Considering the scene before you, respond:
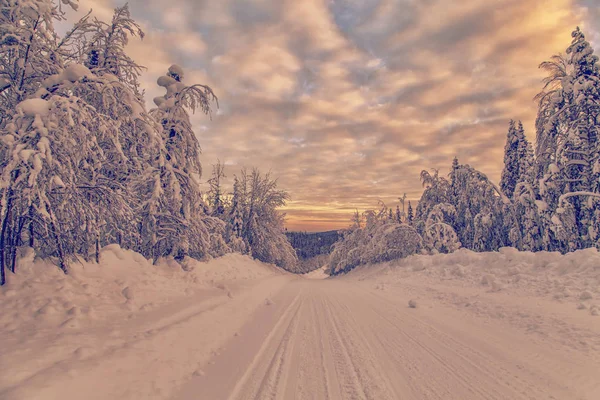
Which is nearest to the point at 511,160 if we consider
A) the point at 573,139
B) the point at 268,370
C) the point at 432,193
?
the point at 432,193

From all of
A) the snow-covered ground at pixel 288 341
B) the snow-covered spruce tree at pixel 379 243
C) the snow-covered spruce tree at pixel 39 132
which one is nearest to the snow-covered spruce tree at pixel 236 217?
the snow-covered spruce tree at pixel 379 243

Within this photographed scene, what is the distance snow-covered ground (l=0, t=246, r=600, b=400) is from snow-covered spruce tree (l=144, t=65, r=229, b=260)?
3217 mm

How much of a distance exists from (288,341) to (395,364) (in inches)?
80.2

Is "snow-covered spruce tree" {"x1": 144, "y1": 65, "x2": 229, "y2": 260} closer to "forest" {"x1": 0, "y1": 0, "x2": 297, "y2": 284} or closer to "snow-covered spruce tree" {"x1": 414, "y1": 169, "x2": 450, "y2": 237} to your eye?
"forest" {"x1": 0, "y1": 0, "x2": 297, "y2": 284}

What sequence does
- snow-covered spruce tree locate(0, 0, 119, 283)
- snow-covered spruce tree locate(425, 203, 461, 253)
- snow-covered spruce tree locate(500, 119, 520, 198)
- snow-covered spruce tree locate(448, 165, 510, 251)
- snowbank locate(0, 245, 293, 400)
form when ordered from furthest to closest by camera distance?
1. snow-covered spruce tree locate(500, 119, 520, 198)
2. snow-covered spruce tree locate(425, 203, 461, 253)
3. snow-covered spruce tree locate(448, 165, 510, 251)
4. snow-covered spruce tree locate(0, 0, 119, 283)
5. snowbank locate(0, 245, 293, 400)

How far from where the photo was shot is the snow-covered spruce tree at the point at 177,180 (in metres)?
12.1

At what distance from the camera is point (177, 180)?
12398 millimetres

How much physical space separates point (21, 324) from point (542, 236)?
20.4 m

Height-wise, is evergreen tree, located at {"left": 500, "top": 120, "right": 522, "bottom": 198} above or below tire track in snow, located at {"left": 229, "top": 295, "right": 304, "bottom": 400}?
above

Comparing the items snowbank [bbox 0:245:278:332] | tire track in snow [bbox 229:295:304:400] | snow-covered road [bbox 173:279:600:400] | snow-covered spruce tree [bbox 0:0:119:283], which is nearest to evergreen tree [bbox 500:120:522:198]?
snow-covered road [bbox 173:279:600:400]

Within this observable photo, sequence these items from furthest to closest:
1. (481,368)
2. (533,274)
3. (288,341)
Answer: (533,274), (288,341), (481,368)

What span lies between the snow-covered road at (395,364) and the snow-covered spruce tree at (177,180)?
7342 millimetres

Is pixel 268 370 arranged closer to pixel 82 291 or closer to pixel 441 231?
pixel 82 291

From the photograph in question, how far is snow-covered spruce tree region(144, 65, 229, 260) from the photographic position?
39.8 ft
